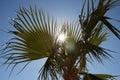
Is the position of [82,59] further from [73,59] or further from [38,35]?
[38,35]

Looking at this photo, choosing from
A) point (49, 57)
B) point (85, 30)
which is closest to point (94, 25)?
point (85, 30)

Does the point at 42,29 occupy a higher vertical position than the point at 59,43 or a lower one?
higher

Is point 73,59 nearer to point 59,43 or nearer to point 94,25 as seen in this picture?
point 59,43

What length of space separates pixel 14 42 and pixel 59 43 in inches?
38.1

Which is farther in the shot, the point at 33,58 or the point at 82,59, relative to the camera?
the point at 33,58

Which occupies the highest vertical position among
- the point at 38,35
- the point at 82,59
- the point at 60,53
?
the point at 38,35

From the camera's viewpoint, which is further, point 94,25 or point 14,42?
point 14,42

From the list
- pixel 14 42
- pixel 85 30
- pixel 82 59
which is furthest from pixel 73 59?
pixel 14 42

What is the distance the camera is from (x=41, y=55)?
20.0 feet

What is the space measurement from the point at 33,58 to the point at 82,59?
1170 mm

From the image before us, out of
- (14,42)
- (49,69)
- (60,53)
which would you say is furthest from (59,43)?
(14,42)

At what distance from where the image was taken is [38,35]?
5.94 m

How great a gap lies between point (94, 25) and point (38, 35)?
129 centimetres

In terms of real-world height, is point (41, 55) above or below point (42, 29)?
below
